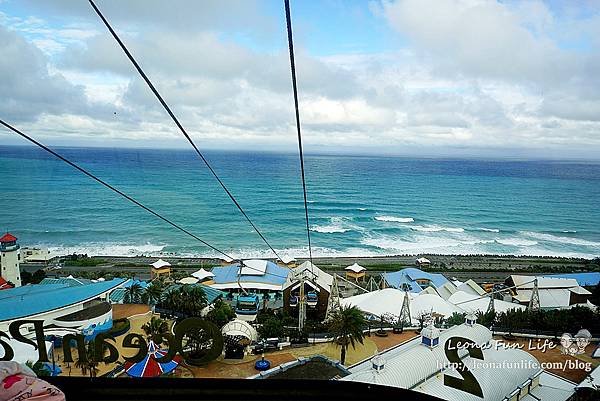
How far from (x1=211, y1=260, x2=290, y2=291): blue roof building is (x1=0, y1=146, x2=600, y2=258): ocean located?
1.37m

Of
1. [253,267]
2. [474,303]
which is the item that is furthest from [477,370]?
[253,267]

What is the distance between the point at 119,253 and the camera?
8.40 meters

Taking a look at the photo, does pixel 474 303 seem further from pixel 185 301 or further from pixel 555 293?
pixel 185 301

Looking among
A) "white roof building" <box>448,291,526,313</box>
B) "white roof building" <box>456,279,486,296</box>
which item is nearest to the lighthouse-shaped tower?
"white roof building" <box>448,291,526,313</box>

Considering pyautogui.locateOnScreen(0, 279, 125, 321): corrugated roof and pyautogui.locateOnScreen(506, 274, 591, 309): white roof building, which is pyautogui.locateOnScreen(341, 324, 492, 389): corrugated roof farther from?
pyautogui.locateOnScreen(506, 274, 591, 309): white roof building

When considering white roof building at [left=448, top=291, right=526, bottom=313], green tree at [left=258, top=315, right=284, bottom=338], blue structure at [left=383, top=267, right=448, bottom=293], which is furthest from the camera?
blue structure at [left=383, top=267, right=448, bottom=293]

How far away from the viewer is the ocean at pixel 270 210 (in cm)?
525

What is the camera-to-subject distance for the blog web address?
1663 mm

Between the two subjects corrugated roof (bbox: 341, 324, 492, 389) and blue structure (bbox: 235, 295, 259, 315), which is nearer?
corrugated roof (bbox: 341, 324, 492, 389)

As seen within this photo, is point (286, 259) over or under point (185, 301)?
under

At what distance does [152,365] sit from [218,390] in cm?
41

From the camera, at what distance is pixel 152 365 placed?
1471mm

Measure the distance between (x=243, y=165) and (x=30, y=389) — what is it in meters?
9.95

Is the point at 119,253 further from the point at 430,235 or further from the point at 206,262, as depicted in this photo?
the point at 430,235
